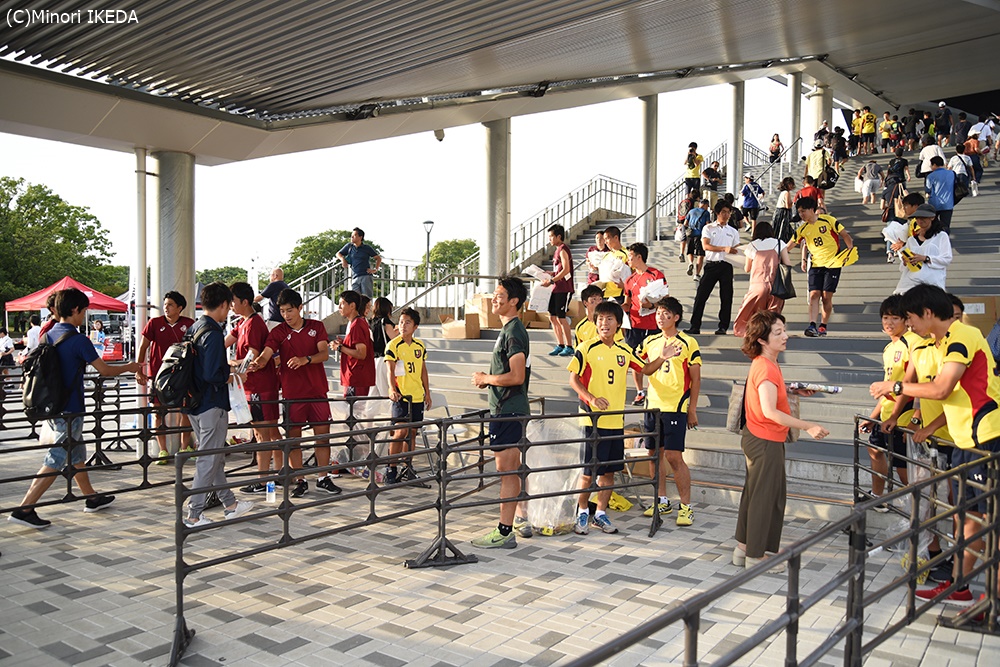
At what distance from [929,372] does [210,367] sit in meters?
5.33

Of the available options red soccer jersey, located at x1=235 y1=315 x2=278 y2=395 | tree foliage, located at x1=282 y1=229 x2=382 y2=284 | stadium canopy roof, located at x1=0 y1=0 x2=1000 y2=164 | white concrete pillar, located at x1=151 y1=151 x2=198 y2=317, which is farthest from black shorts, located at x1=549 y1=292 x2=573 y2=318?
tree foliage, located at x1=282 y1=229 x2=382 y2=284

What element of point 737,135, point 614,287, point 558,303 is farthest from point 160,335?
point 737,135

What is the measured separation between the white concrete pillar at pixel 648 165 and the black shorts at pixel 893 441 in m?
13.4

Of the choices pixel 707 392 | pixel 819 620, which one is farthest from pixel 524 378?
pixel 707 392

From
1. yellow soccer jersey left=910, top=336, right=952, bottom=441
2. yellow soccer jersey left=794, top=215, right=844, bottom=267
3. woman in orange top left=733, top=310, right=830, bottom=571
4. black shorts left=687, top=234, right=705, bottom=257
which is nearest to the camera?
yellow soccer jersey left=910, top=336, right=952, bottom=441

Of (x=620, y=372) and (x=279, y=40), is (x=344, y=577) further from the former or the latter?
(x=279, y=40)

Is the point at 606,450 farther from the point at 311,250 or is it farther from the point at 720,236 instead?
the point at 311,250

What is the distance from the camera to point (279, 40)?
25.3 feet

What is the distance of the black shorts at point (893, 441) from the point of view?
19.6 ft

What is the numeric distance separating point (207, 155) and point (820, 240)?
833 cm

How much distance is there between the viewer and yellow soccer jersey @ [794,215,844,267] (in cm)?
973

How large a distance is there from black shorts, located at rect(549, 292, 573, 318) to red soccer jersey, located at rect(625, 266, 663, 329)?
130cm

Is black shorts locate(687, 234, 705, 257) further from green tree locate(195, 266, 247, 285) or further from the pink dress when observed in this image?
green tree locate(195, 266, 247, 285)

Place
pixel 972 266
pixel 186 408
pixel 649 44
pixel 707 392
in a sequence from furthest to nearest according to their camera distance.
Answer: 1. pixel 972 266
2. pixel 649 44
3. pixel 707 392
4. pixel 186 408
